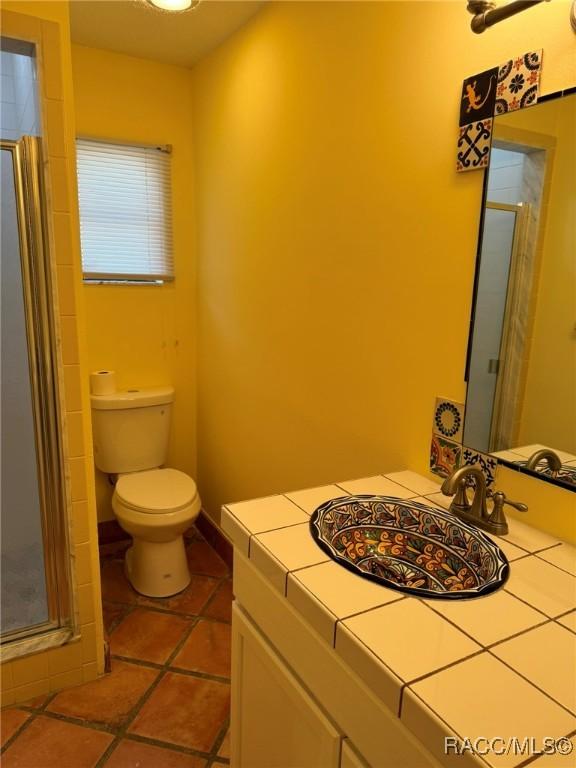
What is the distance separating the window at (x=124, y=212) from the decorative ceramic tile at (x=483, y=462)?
192 centimetres

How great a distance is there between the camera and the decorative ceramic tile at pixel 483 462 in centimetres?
123

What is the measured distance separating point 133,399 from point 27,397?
2.86ft

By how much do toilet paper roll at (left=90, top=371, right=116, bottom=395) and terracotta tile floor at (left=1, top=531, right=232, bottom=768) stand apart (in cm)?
97

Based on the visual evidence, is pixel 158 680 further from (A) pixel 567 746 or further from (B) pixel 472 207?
(B) pixel 472 207

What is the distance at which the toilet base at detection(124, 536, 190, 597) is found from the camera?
2307mm

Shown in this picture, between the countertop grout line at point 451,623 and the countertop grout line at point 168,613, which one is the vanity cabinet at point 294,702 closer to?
the countertop grout line at point 451,623

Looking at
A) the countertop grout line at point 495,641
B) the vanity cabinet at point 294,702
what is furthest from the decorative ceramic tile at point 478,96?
the vanity cabinet at point 294,702

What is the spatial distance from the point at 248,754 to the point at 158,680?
78 cm

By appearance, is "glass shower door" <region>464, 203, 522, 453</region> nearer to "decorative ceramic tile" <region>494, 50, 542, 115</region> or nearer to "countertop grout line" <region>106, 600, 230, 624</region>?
"decorative ceramic tile" <region>494, 50, 542, 115</region>

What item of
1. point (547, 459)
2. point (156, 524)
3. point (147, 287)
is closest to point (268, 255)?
point (147, 287)

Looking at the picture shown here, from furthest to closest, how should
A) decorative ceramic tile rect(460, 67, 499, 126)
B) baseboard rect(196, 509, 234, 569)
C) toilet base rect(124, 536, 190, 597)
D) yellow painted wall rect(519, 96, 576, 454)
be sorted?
1. baseboard rect(196, 509, 234, 569)
2. toilet base rect(124, 536, 190, 597)
3. decorative ceramic tile rect(460, 67, 499, 126)
4. yellow painted wall rect(519, 96, 576, 454)

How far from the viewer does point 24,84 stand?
4.98 ft

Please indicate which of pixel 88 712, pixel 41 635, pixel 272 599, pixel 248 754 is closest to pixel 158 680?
pixel 88 712

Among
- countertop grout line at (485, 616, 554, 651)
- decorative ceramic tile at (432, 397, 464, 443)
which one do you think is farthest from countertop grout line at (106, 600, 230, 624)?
countertop grout line at (485, 616, 554, 651)
